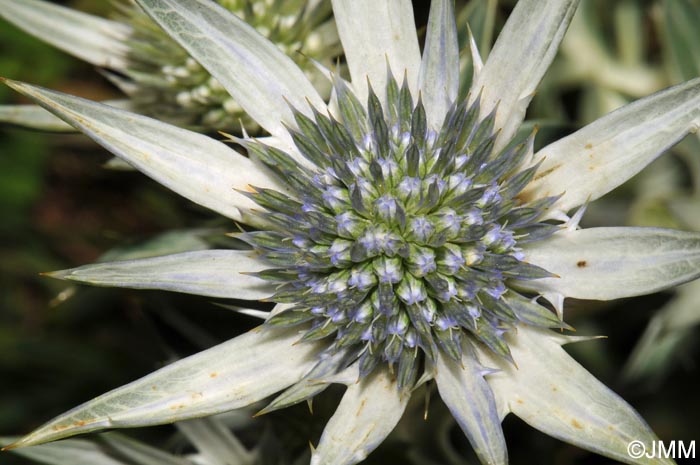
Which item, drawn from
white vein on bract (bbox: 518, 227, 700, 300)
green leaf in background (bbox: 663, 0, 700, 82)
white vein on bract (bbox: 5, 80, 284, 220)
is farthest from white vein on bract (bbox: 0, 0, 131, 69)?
green leaf in background (bbox: 663, 0, 700, 82)

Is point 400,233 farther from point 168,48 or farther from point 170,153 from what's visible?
point 168,48

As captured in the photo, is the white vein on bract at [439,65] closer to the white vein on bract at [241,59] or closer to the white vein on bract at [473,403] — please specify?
the white vein on bract at [241,59]

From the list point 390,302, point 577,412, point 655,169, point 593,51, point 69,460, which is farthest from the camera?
point 593,51

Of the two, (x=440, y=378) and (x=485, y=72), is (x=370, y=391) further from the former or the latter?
(x=485, y=72)

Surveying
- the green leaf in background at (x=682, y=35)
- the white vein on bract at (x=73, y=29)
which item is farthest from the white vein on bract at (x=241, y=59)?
the green leaf in background at (x=682, y=35)

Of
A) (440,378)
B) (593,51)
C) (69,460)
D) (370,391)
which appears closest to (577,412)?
(440,378)

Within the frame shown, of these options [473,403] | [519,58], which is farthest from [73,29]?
[473,403]

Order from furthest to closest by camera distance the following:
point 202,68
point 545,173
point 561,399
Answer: point 202,68 → point 545,173 → point 561,399
